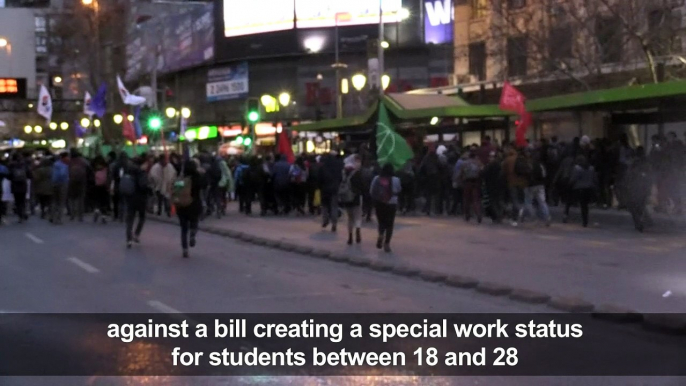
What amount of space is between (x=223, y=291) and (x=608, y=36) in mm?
18762

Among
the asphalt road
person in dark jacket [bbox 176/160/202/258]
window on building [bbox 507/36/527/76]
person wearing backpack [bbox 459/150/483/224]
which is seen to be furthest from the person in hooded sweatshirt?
window on building [bbox 507/36/527/76]

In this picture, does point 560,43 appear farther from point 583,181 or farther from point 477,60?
point 477,60

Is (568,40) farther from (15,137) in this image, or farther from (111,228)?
(15,137)

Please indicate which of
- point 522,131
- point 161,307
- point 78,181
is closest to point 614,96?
point 522,131

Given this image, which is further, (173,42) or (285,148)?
(173,42)

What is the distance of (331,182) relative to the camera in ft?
68.7

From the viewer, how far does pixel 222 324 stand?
34.1ft

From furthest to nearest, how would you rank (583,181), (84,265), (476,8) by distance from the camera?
(476,8) < (583,181) < (84,265)

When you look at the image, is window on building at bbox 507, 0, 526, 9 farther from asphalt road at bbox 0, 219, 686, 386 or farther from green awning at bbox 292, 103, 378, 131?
asphalt road at bbox 0, 219, 686, 386

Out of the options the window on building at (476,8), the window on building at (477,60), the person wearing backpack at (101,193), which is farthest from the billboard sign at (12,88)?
the person wearing backpack at (101,193)

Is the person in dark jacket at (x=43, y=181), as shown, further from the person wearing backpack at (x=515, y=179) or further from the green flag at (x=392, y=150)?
the person wearing backpack at (x=515, y=179)

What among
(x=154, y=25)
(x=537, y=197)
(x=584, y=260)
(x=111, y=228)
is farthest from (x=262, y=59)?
(x=584, y=260)

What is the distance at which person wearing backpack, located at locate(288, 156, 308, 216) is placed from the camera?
26605mm

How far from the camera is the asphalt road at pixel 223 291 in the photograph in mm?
8031
